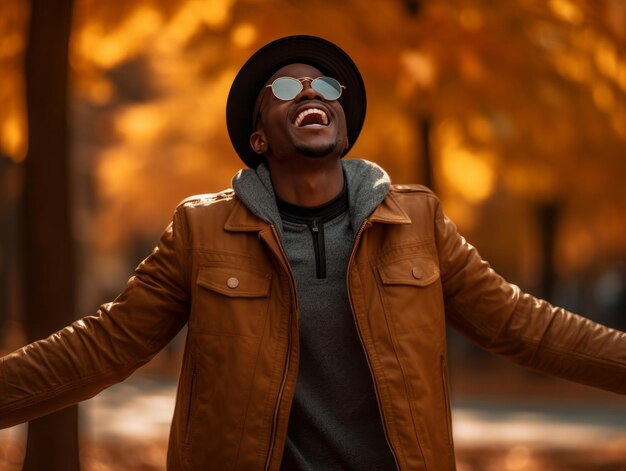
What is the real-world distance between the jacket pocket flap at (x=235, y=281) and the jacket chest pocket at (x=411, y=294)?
1.27 feet

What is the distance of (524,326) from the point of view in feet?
11.2

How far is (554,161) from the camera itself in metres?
12.5

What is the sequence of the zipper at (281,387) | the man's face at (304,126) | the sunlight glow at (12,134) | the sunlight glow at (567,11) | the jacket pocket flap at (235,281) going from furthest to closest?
the sunlight glow at (12,134) < the sunlight glow at (567,11) < the man's face at (304,126) < the jacket pocket flap at (235,281) < the zipper at (281,387)

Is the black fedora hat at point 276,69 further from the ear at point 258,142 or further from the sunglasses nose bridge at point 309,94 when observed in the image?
the sunglasses nose bridge at point 309,94

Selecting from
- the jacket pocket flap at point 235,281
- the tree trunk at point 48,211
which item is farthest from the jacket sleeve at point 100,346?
the tree trunk at point 48,211

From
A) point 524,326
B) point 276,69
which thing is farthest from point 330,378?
point 276,69

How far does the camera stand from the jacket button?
10.4 ft

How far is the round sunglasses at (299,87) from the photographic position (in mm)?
3500

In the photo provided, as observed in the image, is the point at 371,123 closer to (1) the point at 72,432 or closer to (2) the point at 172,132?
(1) the point at 72,432

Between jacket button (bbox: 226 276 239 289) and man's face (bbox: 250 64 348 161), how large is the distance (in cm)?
52

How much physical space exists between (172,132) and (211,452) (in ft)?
43.7

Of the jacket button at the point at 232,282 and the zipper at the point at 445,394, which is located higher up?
the jacket button at the point at 232,282

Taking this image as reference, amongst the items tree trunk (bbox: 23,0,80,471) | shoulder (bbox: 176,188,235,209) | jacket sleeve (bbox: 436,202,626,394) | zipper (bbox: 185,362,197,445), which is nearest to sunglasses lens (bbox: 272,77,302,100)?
shoulder (bbox: 176,188,235,209)

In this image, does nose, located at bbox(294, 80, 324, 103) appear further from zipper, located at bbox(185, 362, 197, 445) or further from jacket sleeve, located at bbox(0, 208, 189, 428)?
zipper, located at bbox(185, 362, 197, 445)
